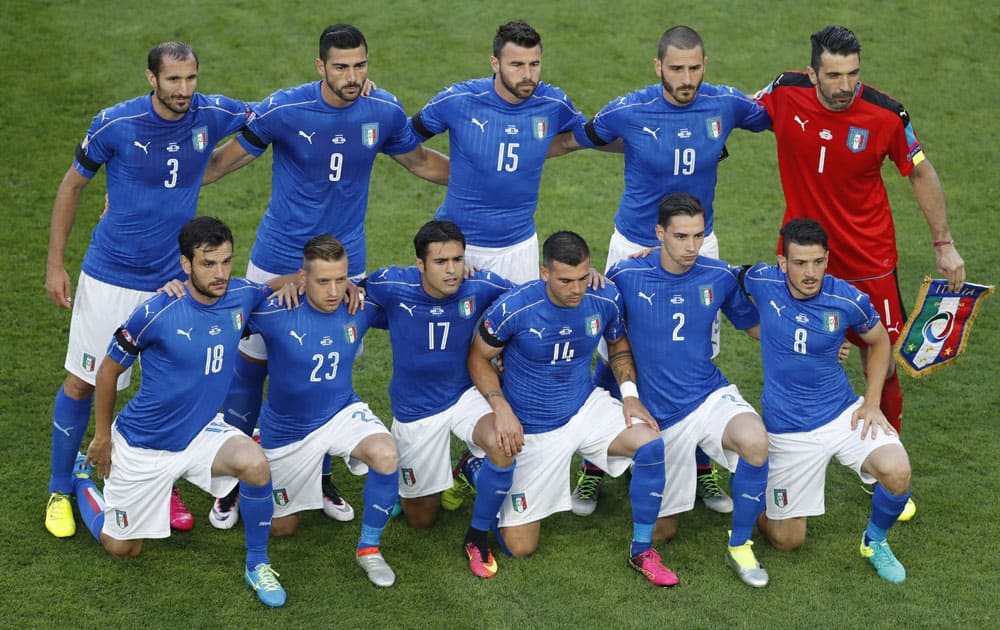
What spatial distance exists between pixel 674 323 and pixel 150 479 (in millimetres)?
2781

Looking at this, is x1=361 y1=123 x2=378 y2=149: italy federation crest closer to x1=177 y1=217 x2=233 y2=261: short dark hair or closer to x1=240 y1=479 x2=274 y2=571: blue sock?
x1=177 y1=217 x2=233 y2=261: short dark hair

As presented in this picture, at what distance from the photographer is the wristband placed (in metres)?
7.00

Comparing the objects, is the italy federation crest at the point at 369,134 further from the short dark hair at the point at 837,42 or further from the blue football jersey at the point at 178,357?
the short dark hair at the point at 837,42

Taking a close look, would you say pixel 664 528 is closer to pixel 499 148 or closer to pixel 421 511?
pixel 421 511

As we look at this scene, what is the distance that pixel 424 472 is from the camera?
23.9ft

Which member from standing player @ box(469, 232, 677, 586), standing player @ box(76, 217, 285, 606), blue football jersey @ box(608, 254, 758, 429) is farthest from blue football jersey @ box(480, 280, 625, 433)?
standing player @ box(76, 217, 285, 606)

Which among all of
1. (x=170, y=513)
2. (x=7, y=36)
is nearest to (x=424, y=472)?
(x=170, y=513)

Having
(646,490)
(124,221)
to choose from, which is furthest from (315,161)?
(646,490)

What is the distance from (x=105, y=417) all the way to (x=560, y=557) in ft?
7.97

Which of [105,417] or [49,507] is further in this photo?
[49,507]

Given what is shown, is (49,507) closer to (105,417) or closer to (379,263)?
(105,417)

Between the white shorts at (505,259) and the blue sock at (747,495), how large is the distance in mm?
1691

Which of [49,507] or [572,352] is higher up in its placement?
[572,352]

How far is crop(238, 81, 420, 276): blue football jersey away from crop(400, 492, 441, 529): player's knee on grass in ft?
4.34
